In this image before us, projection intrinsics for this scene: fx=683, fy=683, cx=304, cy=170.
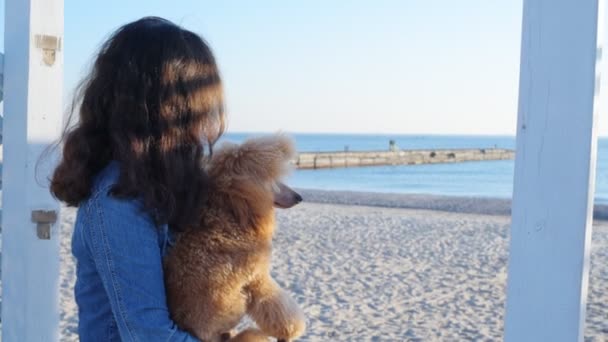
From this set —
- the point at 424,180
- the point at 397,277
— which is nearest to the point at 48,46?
the point at 397,277

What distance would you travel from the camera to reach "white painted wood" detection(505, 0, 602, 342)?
1242 millimetres

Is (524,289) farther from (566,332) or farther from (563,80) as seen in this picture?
(563,80)

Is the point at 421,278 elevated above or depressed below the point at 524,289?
below

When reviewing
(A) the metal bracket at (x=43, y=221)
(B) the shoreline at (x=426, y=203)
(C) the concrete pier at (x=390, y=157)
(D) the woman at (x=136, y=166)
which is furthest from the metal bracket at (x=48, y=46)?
(C) the concrete pier at (x=390, y=157)

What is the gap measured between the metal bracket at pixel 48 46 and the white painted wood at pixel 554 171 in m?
1.67

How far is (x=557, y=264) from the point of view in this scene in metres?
1.26

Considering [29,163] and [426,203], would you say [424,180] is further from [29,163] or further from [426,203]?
[29,163]

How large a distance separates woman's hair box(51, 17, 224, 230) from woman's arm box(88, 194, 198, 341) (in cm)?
4

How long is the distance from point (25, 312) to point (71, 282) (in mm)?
5394

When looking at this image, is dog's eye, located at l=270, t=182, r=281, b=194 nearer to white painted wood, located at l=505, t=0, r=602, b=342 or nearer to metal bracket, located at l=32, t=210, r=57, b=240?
white painted wood, located at l=505, t=0, r=602, b=342

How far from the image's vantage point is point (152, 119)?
1.38 m

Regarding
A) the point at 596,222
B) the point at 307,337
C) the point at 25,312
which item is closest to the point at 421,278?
the point at 307,337

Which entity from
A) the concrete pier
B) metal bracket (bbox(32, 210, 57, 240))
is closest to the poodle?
metal bracket (bbox(32, 210, 57, 240))

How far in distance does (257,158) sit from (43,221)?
3.99 ft
